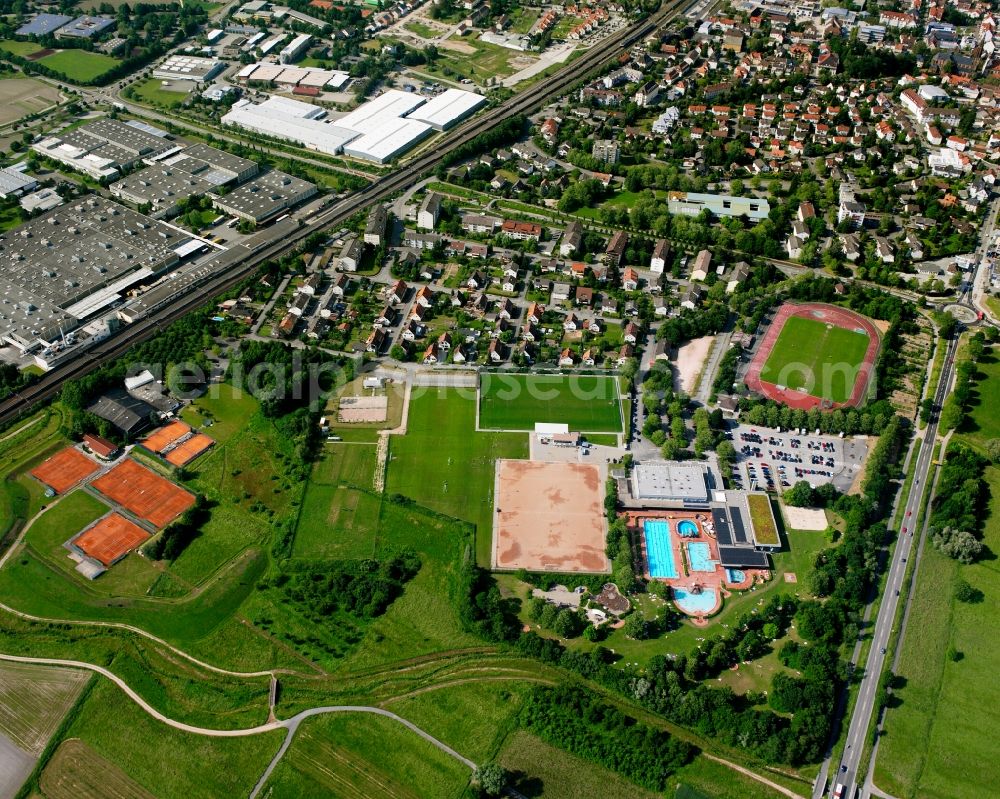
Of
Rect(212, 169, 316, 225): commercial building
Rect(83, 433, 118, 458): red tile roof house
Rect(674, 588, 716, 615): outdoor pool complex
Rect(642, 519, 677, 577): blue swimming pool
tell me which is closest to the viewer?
Rect(674, 588, 716, 615): outdoor pool complex

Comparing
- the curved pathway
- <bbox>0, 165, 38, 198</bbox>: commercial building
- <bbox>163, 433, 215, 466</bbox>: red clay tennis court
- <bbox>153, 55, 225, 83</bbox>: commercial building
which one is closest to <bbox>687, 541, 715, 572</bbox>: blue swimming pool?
the curved pathway

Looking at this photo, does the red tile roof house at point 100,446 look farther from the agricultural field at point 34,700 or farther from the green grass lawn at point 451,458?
the green grass lawn at point 451,458

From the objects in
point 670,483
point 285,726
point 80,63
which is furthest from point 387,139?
point 285,726

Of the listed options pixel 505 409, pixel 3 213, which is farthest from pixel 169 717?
pixel 3 213

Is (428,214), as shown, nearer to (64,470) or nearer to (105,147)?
(64,470)

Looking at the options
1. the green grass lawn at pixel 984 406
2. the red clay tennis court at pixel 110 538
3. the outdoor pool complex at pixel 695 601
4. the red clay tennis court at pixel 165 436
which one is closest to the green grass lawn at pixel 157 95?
the red clay tennis court at pixel 165 436

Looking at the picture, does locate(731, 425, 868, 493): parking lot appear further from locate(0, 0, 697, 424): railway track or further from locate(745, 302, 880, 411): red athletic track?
locate(0, 0, 697, 424): railway track

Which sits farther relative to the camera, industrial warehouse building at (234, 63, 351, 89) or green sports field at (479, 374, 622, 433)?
industrial warehouse building at (234, 63, 351, 89)
